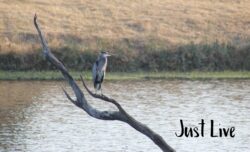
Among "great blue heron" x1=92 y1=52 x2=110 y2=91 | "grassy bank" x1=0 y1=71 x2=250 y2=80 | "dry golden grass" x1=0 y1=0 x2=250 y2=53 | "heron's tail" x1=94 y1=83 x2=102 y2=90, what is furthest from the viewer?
"dry golden grass" x1=0 y1=0 x2=250 y2=53

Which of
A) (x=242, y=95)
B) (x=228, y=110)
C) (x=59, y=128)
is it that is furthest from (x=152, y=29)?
(x=59, y=128)

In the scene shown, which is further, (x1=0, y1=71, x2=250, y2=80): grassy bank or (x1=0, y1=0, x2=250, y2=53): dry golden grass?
(x1=0, y1=0, x2=250, y2=53): dry golden grass

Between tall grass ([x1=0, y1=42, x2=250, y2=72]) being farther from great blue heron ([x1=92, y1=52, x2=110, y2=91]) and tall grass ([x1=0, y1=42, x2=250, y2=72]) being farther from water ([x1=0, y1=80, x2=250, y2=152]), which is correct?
great blue heron ([x1=92, y1=52, x2=110, y2=91])

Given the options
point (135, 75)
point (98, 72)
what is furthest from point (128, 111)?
point (98, 72)

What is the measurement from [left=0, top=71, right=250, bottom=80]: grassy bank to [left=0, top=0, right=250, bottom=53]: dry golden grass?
7.90ft

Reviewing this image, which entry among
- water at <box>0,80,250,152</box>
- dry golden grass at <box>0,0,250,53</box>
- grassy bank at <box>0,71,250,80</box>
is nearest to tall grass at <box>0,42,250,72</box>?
grassy bank at <box>0,71,250,80</box>

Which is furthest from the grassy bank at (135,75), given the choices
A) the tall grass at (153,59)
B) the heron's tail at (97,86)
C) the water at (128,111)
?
the heron's tail at (97,86)

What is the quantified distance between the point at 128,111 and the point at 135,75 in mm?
9610

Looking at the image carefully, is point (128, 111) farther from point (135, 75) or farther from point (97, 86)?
point (97, 86)

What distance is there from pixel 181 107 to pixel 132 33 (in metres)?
16.0

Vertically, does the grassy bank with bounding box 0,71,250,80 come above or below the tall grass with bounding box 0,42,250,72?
below

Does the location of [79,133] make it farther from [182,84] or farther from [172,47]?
[172,47]

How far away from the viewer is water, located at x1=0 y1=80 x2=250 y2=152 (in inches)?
1105

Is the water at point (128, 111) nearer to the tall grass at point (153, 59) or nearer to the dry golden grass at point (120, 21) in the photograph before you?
the tall grass at point (153, 59)
